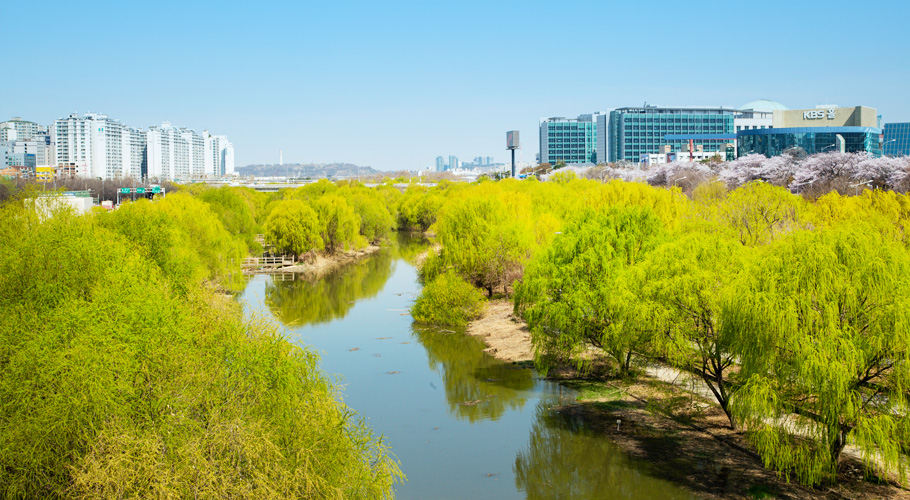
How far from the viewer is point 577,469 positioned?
2039 centimetres

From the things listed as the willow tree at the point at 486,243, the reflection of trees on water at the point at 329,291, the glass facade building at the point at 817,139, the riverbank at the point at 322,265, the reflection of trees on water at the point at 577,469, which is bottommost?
the reflection of trees on water at the point at 577,469

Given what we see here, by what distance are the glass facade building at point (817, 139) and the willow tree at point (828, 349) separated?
89.1 meters

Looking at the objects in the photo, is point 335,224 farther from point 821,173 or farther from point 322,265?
point 821,173

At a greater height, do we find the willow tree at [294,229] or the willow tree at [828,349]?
the willow tree at [294,229]

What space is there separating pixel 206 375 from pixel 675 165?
84380 millimetres

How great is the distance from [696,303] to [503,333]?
51.2 feet

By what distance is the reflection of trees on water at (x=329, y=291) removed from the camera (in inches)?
1644

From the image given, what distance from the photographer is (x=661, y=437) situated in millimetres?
22062

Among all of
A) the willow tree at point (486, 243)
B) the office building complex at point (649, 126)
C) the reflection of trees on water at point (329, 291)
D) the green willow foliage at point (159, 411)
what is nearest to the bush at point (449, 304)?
the willow tree at point (486, 243)

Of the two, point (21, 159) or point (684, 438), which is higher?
point (21, 159)

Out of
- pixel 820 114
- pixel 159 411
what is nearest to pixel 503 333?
pixel 159 411

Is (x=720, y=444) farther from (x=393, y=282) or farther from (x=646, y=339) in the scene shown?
(x=393, y=282)

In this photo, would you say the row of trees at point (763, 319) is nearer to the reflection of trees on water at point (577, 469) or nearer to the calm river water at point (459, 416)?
the calm river water at point (459, 416)

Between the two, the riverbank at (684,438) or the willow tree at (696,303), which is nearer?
the riverbank at (684,438)
